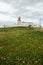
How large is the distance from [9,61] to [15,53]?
2538 millimetres

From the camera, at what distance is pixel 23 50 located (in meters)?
22.8

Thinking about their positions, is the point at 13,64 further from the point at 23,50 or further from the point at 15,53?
the point at 23,50

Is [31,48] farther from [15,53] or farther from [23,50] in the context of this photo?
[15,53]

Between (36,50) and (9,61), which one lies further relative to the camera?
(36,50)

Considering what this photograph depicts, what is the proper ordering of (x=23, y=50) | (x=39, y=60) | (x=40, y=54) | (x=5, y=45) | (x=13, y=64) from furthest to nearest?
(x=5, y=45) → (x=23, y=50) → (x=40, y=54) → (x=39, y=60) → (x=13, y=64)

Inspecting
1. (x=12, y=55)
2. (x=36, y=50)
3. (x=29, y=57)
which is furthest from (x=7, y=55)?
(x=36, y=50)

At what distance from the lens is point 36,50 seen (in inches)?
905

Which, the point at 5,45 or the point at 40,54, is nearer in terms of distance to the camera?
the point at 40,54

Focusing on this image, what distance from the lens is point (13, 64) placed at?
60.3ft

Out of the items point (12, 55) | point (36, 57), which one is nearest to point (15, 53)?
point (12, 55)

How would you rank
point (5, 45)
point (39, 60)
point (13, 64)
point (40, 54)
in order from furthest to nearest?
point (5, 45)
point (40, 54)
point (39, 60)
point (13, 64)

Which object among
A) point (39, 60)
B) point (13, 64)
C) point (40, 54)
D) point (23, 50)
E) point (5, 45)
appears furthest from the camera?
point (5, 45)

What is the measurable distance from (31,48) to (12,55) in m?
3.89

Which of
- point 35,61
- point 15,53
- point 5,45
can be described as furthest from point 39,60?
point 5,45
